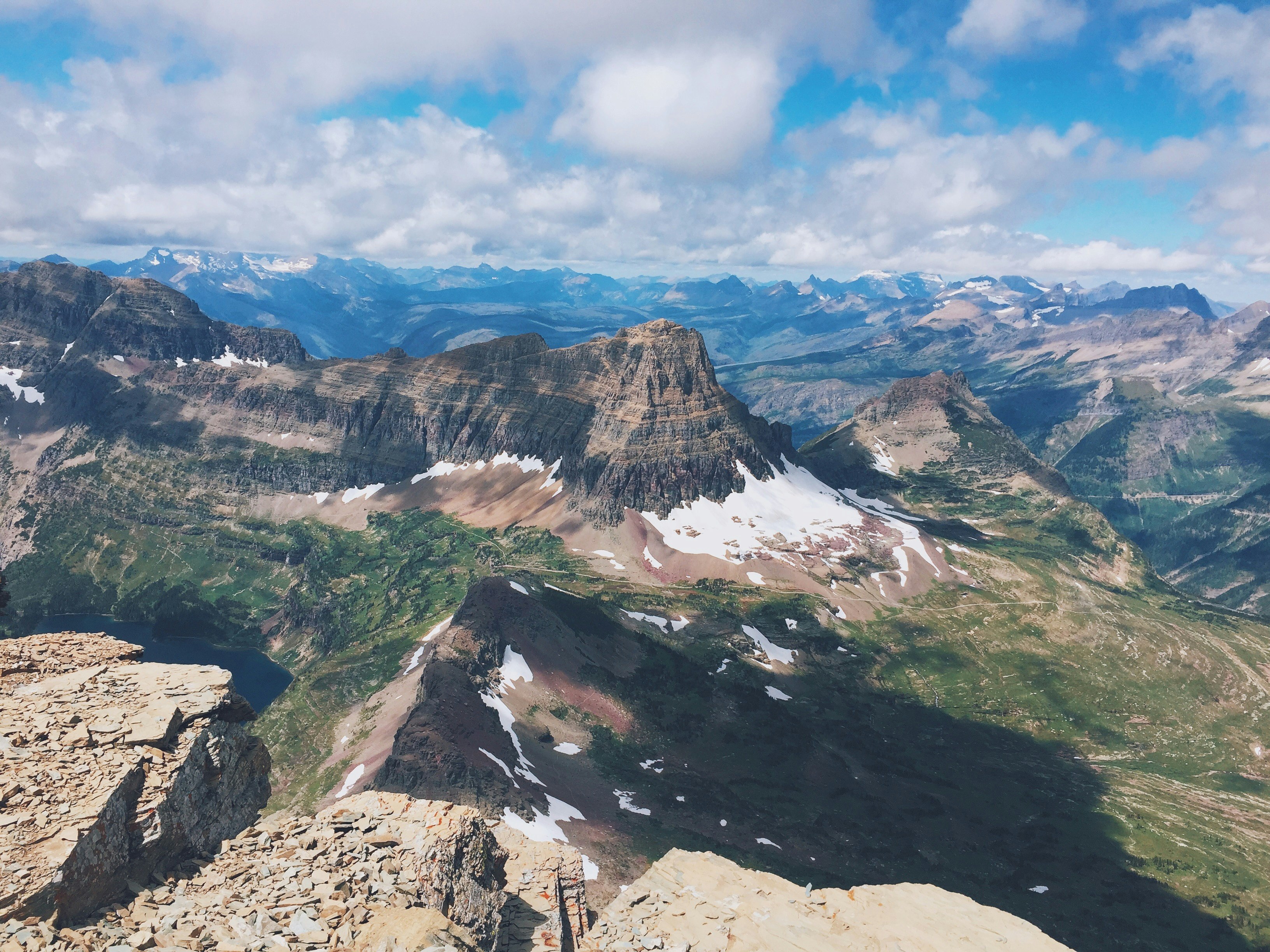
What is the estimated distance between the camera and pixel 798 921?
3631 centimetres

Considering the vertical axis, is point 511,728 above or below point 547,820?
below

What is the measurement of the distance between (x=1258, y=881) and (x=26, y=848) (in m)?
191

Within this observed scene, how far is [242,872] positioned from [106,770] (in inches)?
258

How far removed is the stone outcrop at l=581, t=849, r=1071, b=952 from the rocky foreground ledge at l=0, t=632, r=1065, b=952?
5.5 inches

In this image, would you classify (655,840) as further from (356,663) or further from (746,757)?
(356,663)

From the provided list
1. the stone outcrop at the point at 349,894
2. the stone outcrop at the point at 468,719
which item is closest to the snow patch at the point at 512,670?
the stone outcrop at the point at 468,719

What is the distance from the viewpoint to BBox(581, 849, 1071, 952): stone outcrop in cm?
3444

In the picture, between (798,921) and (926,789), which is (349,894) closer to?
(798,921)

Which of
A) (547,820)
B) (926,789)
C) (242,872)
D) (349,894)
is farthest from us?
(926,789)

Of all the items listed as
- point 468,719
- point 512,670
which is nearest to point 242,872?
point 468,719

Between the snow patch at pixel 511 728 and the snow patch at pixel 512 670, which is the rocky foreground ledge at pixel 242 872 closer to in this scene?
the snow patch at pixel 511 728

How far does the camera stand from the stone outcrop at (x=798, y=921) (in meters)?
34.4

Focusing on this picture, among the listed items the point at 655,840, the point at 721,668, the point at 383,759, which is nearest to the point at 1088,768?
the point at 721,668

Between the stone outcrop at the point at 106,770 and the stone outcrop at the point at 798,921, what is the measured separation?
70.3 feet
